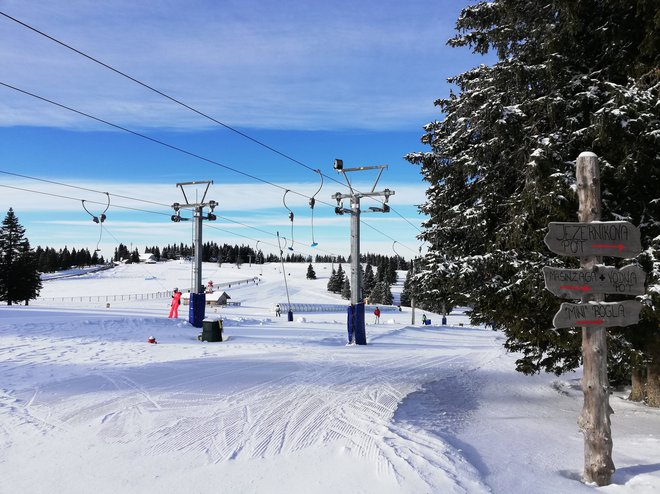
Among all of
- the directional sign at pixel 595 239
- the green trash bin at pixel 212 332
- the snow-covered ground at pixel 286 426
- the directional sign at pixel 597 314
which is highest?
the directional sign at pixel 595 239

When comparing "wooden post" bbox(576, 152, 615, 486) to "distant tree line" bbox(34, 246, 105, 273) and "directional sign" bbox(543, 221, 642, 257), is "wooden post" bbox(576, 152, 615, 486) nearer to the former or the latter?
"directional sign" bbox(543, 221, 642, 257)

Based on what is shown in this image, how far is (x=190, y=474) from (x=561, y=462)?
447cm

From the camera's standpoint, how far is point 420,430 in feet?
21.6

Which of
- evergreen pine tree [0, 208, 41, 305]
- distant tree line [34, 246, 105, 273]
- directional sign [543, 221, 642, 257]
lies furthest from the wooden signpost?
distant tree line [34, 246, 105, 273]

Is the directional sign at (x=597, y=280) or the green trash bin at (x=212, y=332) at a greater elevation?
the directional sign at (x=597, y=280)

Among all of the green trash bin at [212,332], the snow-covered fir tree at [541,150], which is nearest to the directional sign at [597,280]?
the snow-covered fir tree at [541,150]

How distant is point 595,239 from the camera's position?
523cm

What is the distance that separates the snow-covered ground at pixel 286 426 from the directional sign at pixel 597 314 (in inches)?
69.3

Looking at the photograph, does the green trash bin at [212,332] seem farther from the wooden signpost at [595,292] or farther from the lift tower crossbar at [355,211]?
the wooden signpost at [595,292]

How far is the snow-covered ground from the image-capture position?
15.9 feet

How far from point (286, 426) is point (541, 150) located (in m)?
5.55

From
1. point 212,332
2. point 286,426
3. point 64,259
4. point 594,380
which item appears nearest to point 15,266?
point 212,332

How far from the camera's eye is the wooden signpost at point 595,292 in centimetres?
519

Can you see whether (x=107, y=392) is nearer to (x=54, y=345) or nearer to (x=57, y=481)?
(x=57, y=481)
